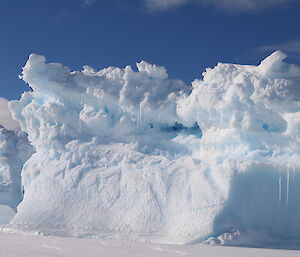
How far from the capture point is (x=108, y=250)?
1046 cm

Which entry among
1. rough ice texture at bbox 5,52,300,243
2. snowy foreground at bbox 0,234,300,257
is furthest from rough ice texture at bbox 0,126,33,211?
snowy foreground at bbox 0,234,300,257

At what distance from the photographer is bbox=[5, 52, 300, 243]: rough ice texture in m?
12.4

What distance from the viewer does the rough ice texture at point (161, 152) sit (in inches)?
490

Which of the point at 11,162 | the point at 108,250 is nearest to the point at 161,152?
the point at 108,250

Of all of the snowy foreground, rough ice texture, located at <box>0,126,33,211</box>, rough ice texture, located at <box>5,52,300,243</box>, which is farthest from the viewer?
rough ice texture, located at <box>0,126,33,211</box>

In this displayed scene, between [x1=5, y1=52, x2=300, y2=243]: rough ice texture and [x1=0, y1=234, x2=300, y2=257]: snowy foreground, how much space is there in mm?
1371

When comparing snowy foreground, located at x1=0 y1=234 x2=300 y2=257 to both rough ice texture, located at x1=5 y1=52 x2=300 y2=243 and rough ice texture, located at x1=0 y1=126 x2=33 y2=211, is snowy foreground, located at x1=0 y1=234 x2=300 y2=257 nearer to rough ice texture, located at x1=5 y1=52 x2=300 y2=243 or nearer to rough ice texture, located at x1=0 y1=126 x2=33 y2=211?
rough ice texture, located at x1=5 y1=52 x2=300 y2=243

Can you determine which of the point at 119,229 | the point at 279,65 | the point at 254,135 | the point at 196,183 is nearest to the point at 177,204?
the point at 196,183

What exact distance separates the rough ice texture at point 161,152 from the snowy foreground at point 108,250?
1.37m

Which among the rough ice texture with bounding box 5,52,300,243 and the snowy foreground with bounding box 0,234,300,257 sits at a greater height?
the rough ice texture with bounding box 5,52,300,243

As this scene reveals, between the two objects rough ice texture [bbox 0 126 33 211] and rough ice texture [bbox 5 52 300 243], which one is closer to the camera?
rough ice texture [bbox 5 52 300 243]

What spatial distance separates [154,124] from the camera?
15.0m

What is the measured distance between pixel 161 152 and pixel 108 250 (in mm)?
4665

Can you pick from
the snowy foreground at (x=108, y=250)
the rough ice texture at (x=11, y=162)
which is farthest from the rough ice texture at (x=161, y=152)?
the rough ice texture at (x=11, y=162)
